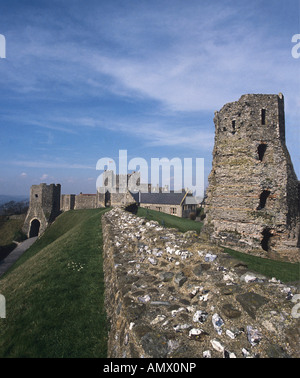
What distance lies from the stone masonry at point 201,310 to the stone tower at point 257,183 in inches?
520

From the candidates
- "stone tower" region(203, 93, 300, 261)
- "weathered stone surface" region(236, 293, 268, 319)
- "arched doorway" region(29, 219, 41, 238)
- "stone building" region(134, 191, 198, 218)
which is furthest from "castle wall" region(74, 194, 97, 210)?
"weathered stone surface" region(236, 293, 268, 319)

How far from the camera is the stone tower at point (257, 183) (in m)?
17.0

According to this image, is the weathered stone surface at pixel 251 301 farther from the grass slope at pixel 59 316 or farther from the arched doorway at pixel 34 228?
the arched doorway at pixel 34 228

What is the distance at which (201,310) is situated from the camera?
155 inches

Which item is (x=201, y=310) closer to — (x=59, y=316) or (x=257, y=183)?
(x=59, y=316)

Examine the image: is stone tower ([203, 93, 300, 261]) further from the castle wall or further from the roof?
the castle wall

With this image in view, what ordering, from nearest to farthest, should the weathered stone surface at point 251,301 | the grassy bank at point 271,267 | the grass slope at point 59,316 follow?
1. the weathered stone surface at point 251,301
2. the grass slope at point 59,316
3. the grassy bank at point 271,267

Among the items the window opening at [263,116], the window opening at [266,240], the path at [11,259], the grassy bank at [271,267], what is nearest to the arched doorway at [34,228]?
the path at [11,259]

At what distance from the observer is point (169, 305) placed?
14.4 ft

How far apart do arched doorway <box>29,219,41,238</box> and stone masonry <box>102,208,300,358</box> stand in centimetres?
4544

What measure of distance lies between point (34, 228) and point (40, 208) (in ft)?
14.3

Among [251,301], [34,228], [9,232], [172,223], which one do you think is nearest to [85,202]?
[34,228]
